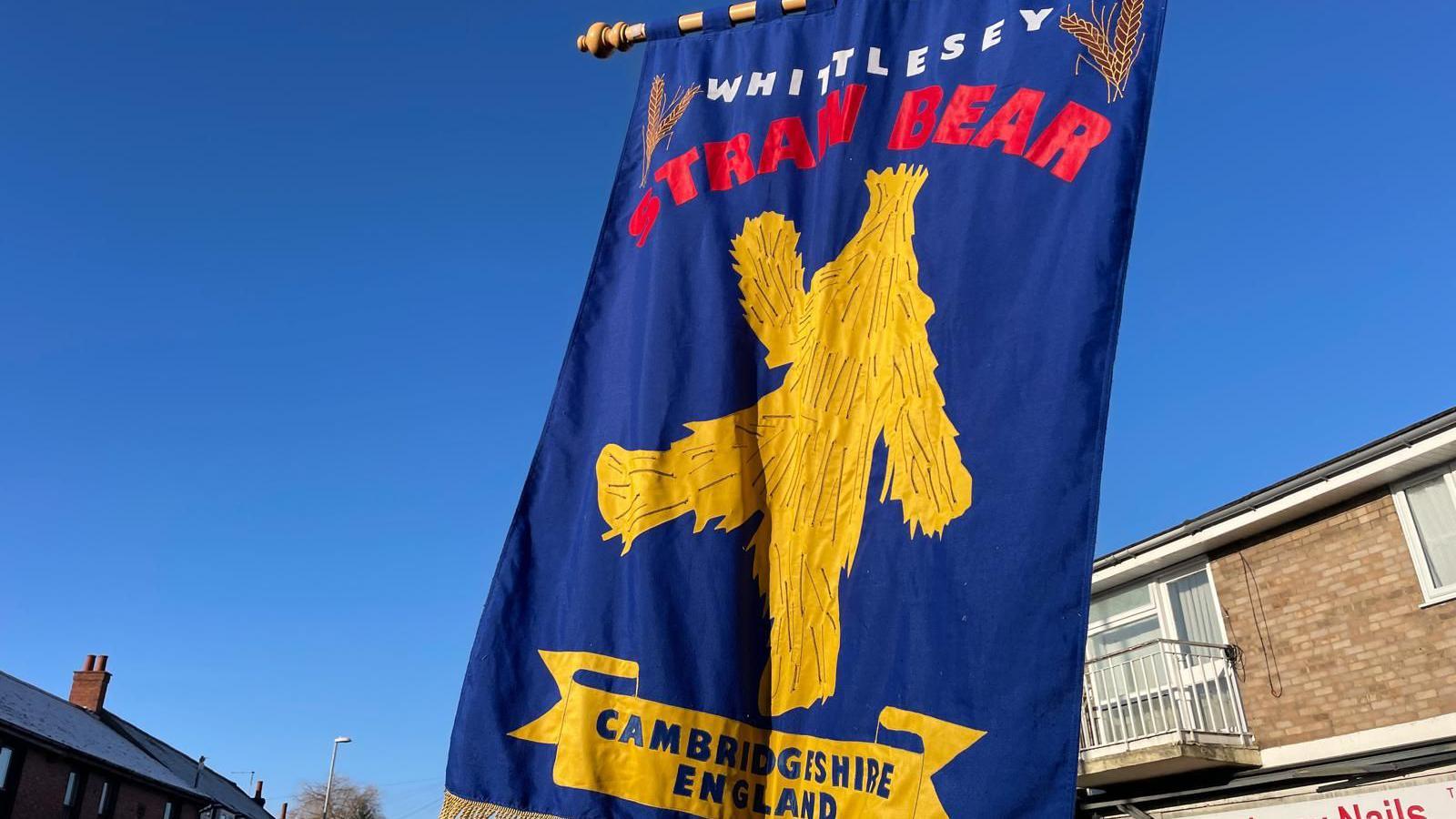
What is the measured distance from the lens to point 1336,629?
37.2 feet

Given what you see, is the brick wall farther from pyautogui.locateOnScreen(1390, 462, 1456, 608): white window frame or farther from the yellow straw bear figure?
the yellow straw bear figure

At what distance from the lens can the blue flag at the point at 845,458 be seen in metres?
2.59

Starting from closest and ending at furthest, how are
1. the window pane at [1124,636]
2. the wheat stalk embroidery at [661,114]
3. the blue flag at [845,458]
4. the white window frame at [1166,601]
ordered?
the blue flag at [845,458] < the wheat stalk embroidery at [661,114] < the white window frame at [1166,601] < the window pane at [1124,636]

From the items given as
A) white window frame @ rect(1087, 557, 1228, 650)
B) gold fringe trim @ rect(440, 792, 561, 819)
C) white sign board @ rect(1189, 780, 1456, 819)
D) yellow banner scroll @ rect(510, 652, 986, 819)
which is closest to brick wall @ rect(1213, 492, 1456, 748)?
white window frame @ rect(1087, 557, 1228, 650)

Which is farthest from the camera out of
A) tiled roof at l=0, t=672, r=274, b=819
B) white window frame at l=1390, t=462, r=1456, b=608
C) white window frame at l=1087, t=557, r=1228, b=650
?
tiled roof at l=0, t=672, r=274, b=819

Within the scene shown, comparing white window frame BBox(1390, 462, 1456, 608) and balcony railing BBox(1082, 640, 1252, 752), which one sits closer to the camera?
white window frame BBox(1390, 462, 1456, 608)

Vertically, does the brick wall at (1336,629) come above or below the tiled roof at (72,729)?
below

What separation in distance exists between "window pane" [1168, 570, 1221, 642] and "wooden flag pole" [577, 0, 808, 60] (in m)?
11.3

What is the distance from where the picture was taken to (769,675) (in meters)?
2.82

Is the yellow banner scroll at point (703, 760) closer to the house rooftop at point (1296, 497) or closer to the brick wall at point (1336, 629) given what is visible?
the house rooftop at point (1296, 497)

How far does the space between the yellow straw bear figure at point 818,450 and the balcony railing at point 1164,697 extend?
33.6ft

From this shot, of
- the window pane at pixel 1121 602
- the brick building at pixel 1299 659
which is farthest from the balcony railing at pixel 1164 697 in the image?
the window pane at pixel 1121 602

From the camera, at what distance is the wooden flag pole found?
3.84 metres

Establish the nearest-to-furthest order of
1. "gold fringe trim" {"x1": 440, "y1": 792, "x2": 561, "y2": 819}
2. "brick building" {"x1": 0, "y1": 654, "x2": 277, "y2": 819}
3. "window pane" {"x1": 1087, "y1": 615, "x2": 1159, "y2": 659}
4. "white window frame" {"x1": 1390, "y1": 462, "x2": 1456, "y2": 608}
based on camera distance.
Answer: "gold fringe trim" {"x1": 440, "y1": 792, "x2": 561, "y2": 819}
"white window frame" {"x1": 1390, "y1": 462, "x2": 1456, "y2": 608}
"window pane" {"x1": 1087, "y1": 615, "x2": 1159, "y2": 659}
"brick building" {"x1": 0, "y1": 654, "x2": 277, "y2": 819}
